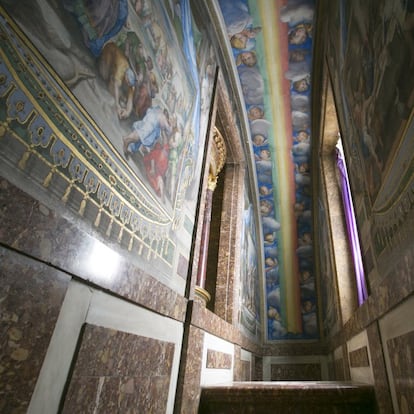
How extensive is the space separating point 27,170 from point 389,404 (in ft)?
8.97

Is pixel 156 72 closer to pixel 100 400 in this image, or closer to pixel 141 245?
pixel 141 245

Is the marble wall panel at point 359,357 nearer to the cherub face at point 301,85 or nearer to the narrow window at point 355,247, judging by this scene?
the narrow window at point 355,247

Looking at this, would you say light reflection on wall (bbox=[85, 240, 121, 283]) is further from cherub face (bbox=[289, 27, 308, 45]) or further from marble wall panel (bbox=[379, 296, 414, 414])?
cherub face (bbox=[289, 27, 308, 45])

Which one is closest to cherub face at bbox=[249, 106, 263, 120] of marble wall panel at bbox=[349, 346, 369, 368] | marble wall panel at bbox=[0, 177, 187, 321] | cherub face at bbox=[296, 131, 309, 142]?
cherub face at bbox=[296, 131, 309, 142]

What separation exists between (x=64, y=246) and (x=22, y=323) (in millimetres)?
359

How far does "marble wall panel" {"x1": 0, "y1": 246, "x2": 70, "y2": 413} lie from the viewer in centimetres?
115

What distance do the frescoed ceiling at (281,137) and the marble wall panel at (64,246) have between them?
5.57 meters

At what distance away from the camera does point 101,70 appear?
6.29ft

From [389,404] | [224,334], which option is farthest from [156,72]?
[224,334]

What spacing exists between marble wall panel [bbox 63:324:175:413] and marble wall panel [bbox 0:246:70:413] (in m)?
0.27

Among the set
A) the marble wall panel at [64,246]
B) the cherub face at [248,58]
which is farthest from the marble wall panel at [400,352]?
the cherub face at [248,58]

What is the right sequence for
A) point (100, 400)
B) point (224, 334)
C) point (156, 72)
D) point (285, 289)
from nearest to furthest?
point (100, 400), point (156, 72), point (224, 334), point (285, 289)

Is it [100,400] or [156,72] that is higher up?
[156,72]

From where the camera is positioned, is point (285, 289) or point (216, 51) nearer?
point (216, 51)
